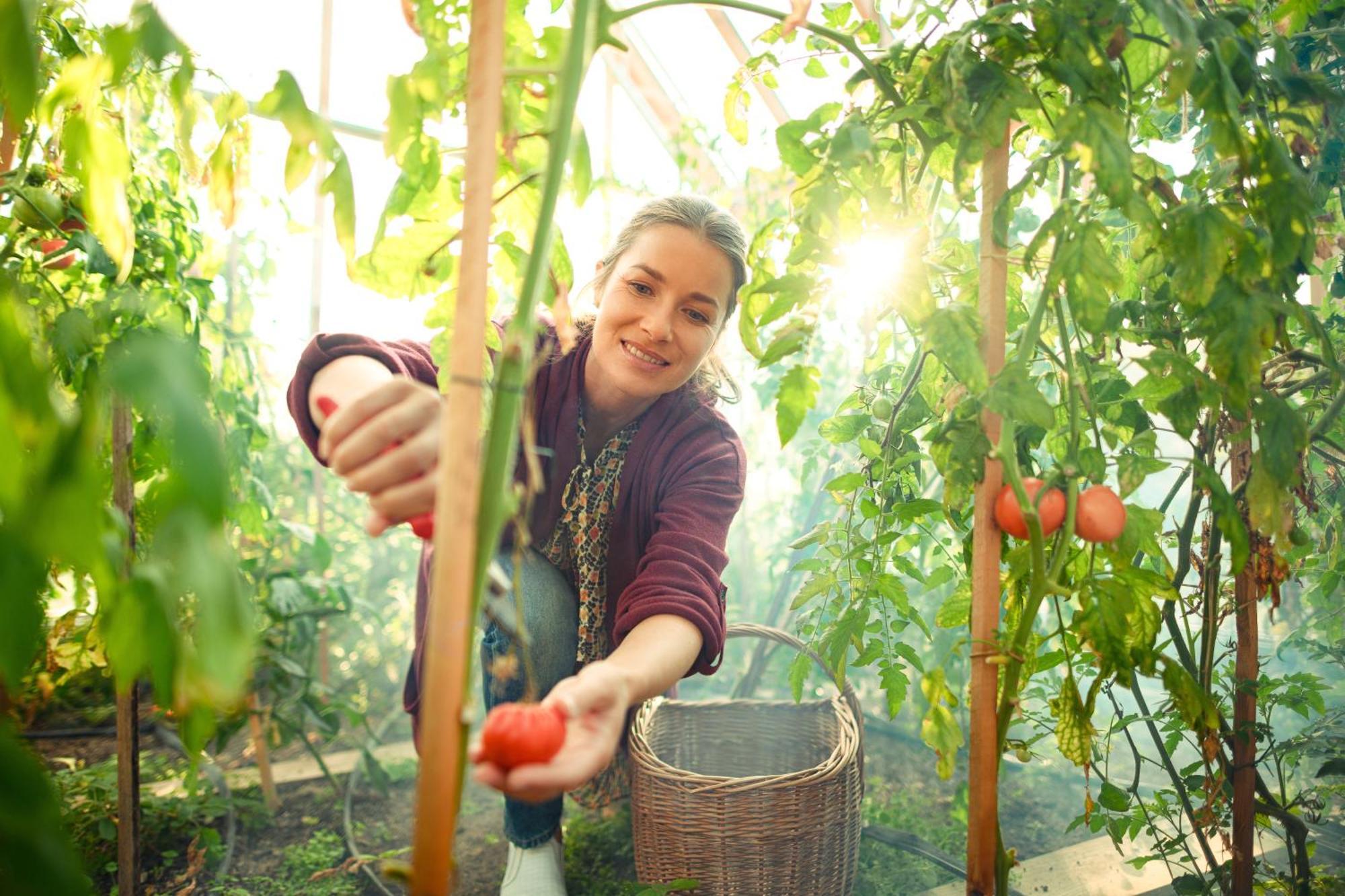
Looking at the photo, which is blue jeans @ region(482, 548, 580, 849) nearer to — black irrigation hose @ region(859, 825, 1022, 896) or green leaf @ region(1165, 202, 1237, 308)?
black irrigation hose @ region(859, 825, 1022, 896)

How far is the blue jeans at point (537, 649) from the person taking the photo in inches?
55.1

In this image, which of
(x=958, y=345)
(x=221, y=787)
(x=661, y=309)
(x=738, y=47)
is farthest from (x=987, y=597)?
(x=738, y=47)

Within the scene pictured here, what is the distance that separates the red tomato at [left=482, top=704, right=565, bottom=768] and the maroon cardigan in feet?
1.52

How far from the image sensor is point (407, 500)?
623 mm

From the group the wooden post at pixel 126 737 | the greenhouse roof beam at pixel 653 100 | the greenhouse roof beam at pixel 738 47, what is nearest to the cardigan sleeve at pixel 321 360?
the wooden post at pixel 126 737

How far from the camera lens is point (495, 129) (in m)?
0.56

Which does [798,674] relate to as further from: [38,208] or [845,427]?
[38,208]

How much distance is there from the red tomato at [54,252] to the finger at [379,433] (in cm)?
67

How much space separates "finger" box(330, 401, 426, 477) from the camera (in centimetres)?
63

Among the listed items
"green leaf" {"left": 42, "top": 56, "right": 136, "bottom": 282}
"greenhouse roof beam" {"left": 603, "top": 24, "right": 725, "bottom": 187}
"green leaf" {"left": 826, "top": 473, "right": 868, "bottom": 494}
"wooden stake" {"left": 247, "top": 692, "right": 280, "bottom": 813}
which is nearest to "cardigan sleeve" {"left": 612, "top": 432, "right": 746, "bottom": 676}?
"green leaf" {"left": 826, "top": 473, "right": 868, "bottom": 494}

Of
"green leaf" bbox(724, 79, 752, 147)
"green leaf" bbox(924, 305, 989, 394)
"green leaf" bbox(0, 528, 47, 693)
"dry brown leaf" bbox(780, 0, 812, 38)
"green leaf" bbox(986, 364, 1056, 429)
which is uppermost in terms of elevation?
"green leaf" bbox(724, 79, 752, 147)

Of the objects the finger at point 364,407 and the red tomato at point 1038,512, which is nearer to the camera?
the finger at point 364,407

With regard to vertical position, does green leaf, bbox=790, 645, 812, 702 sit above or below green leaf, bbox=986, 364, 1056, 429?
below

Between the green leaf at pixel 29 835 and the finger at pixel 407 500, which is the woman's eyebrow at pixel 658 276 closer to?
the finger at pixel 407 500
